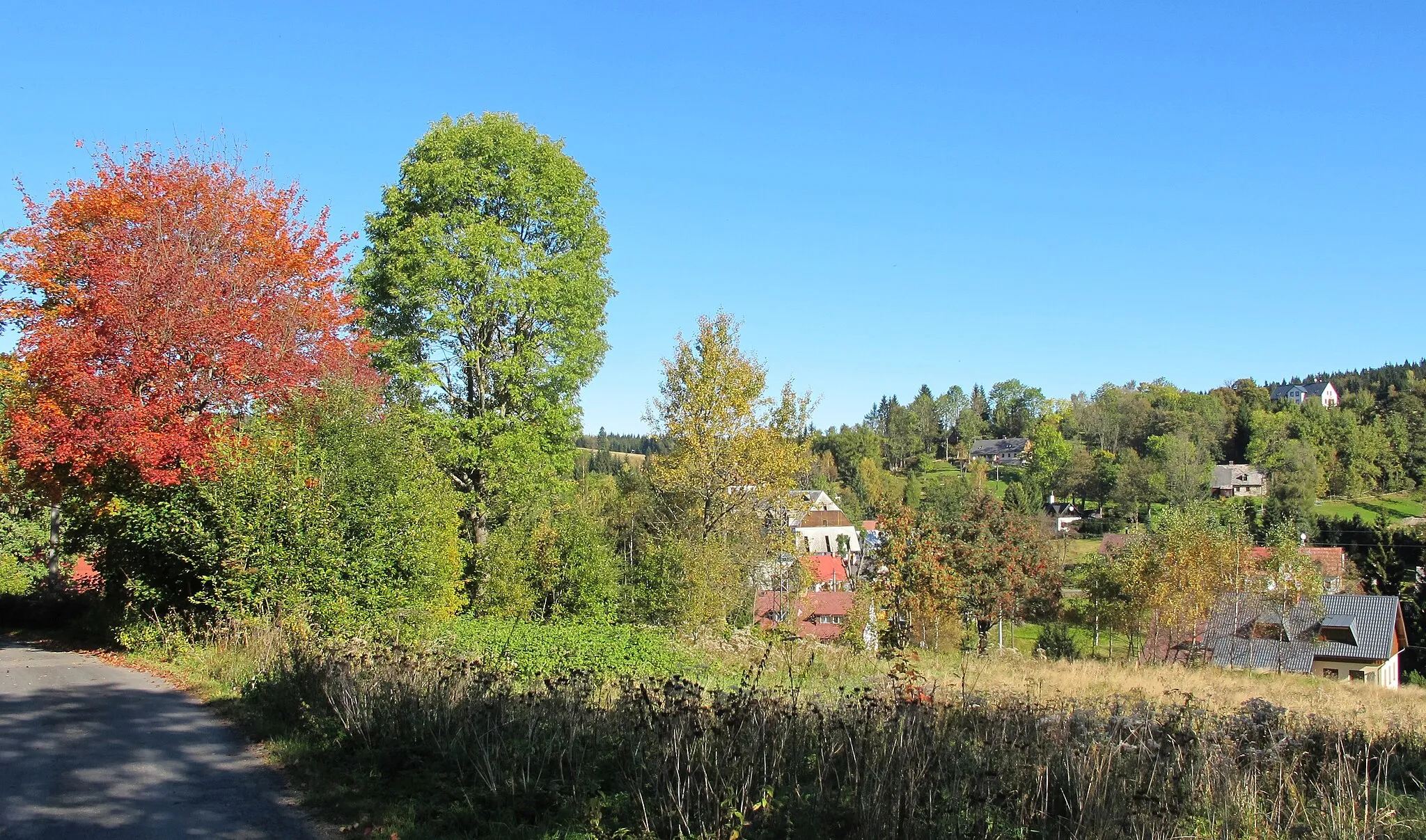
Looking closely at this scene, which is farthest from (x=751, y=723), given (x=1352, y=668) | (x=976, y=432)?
(x=976, y=432)

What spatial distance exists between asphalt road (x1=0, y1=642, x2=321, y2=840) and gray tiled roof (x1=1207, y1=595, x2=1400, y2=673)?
124 ft

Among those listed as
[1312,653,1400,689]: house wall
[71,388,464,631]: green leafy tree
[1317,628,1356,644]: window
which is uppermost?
[71,388,464,631]: green leafy tree

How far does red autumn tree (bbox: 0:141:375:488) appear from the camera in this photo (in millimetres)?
15898

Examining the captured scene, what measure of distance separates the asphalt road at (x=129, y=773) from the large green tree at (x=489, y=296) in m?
12.6

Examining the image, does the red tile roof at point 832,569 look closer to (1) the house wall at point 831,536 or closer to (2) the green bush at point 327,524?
(1) the house wall at point 831,536

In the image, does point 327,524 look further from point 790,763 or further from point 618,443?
point 618,443

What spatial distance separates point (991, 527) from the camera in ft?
172

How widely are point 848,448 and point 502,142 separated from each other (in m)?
102

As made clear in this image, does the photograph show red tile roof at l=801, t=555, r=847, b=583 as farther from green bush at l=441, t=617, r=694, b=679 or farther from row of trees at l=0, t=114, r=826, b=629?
green bush at l=441, t=617, r=694, b=679

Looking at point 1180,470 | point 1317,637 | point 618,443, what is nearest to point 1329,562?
point 1317,637

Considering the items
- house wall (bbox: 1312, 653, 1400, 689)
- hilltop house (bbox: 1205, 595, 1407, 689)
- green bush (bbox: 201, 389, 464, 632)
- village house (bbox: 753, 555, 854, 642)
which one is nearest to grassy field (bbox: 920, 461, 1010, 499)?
hilltop house (bbox: 1205, 595, 1407, 689)

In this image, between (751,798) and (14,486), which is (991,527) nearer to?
(14,486)

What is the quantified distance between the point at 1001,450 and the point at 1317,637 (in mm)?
110926

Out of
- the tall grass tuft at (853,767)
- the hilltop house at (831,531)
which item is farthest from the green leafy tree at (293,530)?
the hilltop house at (831,531)
